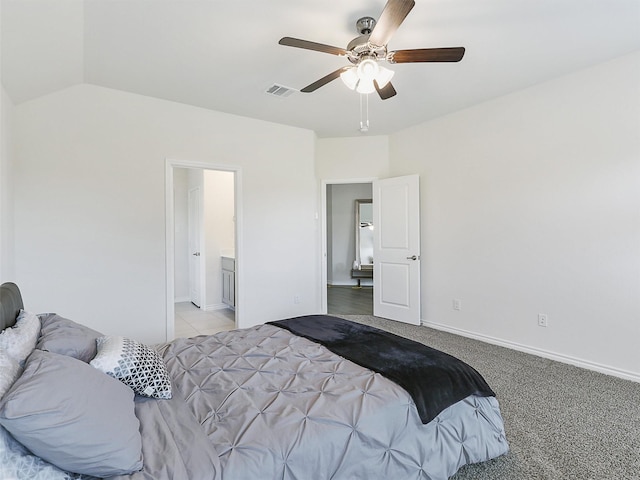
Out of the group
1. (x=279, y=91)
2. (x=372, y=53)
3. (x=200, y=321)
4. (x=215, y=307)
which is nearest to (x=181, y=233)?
(x=215, y=307)

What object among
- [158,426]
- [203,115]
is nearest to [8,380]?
[158,426]

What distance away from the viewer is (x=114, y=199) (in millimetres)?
3381

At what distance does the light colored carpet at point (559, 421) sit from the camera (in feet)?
5.77

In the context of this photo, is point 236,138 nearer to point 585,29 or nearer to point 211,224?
point 211,224

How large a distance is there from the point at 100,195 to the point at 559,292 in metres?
4.54

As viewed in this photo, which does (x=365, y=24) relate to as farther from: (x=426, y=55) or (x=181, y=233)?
(x=181, y=233)

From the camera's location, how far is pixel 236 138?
417cm

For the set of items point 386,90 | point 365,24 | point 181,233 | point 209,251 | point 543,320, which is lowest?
point 543,320

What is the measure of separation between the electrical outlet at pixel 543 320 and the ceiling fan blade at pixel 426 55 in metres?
2.62

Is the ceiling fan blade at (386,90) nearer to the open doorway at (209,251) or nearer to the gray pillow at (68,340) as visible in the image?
the gray pillow at (68,340)

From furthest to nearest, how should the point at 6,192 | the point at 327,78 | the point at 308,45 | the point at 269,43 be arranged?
the point at 6,192 → the point at 269,43 → the point at 327,78 → the point at 308,45

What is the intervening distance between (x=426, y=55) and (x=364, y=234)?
20.1ft

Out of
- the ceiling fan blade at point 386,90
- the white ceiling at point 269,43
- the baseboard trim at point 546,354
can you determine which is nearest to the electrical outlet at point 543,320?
the baseboard trim at point 546,354

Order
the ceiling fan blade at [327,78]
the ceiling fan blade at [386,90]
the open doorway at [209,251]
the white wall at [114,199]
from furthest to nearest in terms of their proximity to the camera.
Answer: the open doorway at [209,251]
the white wall at [114,199]
the ceiling fan blade at [386,90]
the ceiling fan blade at [327,78]
